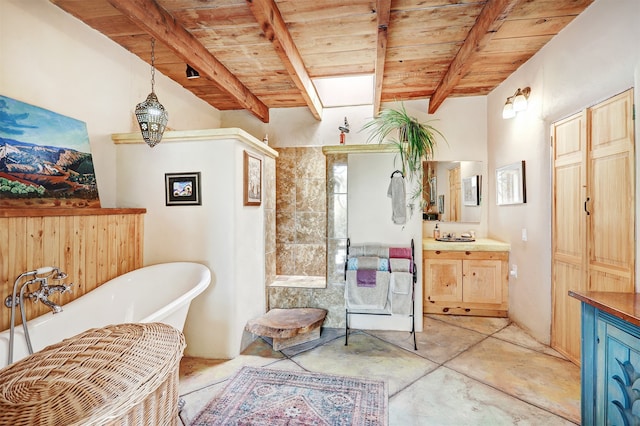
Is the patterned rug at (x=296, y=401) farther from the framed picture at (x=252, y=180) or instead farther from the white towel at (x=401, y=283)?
the framed picture at (x=252, y=180)

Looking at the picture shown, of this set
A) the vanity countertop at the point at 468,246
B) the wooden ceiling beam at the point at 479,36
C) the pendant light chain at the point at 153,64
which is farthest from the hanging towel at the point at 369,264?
the pendant light chain at the point at 153,64

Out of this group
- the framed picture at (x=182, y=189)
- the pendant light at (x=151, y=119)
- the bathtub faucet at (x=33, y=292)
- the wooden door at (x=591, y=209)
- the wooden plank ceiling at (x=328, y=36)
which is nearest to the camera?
the bathtub faucet at (x=33, y=292)

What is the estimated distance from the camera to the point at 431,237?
413 cm

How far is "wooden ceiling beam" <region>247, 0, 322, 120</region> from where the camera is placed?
2.05 metres

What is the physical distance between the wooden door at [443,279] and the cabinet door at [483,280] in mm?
88

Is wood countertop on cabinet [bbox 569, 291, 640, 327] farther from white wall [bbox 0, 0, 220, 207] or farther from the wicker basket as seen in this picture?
white wall [bbox 0, 0, 220, 207]

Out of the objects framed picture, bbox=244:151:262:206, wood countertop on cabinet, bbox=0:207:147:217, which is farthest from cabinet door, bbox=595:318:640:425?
wood countertop on cabinet, bbox=0:207:147:217

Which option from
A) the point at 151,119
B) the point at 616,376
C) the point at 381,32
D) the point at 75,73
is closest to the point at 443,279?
the point at 616,376

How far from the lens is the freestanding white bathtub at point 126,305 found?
1721 mm

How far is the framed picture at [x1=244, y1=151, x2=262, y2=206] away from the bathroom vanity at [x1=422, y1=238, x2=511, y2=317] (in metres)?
1.95

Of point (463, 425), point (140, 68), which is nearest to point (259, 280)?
point (463, 425)

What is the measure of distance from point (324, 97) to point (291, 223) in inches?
70.0

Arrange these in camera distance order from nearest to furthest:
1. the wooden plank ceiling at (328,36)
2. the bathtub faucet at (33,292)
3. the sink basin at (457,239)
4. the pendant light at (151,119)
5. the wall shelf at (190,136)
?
the bathtub faucet at (33,292) → the wooden plank ceiling at (328,36) → the pendant light at (151,119) → the wall shelf at (190,136) → the sink basin at (457,239)

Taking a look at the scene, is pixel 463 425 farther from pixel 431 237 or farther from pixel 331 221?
pixel 431 237
